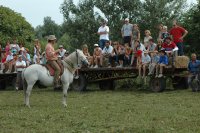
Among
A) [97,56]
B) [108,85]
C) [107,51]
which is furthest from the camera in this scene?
[108,85]

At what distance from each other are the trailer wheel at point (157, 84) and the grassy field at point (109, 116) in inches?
99.3

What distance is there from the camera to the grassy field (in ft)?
36.3

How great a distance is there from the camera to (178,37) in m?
20.9

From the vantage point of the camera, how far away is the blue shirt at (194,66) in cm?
2019

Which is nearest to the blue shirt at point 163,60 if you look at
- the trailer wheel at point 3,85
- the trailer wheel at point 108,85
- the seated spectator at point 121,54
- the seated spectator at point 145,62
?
the seated spectator at point 145,62

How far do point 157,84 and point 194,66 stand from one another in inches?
75.3

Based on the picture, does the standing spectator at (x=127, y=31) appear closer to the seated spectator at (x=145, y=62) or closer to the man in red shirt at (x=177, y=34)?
the seated spectator at (x=145, y=62)

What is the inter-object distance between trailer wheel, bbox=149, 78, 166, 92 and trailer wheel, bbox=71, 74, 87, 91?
388 cm

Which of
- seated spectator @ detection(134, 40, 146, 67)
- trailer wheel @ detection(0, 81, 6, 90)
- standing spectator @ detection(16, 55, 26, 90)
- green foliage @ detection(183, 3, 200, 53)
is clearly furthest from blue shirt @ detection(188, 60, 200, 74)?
trailer wheel @ detection(0, 81, 6, 90)

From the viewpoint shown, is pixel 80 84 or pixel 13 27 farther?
pixel 13 27

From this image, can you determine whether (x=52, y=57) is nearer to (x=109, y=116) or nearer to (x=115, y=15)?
(x=109, y=116)

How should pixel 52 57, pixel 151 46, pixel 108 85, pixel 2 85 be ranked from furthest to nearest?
pixel 2 85, pixel 108 85, pixel 151 46, pixel 52 57

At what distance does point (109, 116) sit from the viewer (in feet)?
43.4

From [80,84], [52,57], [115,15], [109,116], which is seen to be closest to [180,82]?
[80,84]
